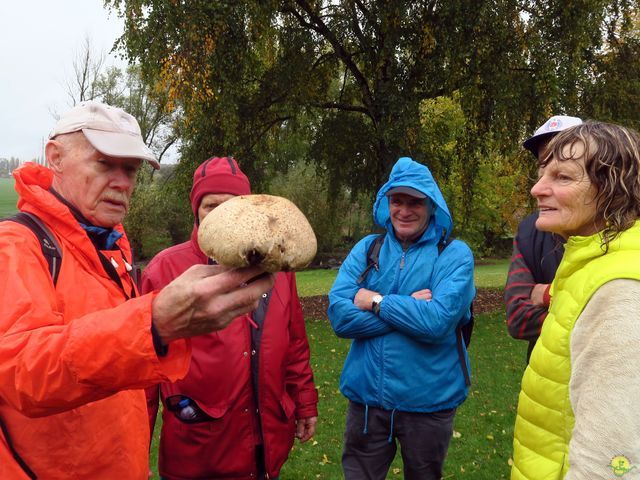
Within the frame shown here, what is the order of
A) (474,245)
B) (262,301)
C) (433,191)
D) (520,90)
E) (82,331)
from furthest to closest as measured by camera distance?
(474,245), (520,90), (433,191), (262,301), (82,331)

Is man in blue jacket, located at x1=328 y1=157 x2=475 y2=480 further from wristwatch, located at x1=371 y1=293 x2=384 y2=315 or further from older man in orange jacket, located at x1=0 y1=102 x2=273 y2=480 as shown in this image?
older man in orange jacket, located at x1=0 y1=102 x2=273 y2=480

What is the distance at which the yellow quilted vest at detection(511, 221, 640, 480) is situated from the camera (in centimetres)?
170

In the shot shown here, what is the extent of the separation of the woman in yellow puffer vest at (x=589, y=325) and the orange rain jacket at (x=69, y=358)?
1.21m

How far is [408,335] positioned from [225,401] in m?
1.20

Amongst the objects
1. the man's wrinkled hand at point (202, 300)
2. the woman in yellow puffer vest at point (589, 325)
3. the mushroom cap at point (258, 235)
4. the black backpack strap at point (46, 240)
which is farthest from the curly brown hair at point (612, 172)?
the black backpack strap at point (46, 240)

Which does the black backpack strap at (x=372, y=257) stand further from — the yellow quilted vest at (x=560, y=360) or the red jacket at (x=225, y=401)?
the yellow quilted vest at (x=560, y=360)

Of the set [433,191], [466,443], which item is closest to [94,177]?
[433,191]

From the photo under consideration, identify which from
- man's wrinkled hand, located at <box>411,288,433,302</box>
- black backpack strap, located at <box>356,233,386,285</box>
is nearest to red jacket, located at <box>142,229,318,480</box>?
black backpack strap, located at <box>356,233,386,285</box>

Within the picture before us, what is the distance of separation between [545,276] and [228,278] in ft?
7.16

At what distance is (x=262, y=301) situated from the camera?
293 centimetres

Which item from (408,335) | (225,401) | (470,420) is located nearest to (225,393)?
(225,401)

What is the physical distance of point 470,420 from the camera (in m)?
6.26

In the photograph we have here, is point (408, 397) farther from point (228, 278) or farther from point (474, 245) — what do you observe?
point (474, 245)

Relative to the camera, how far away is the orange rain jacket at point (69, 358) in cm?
134
